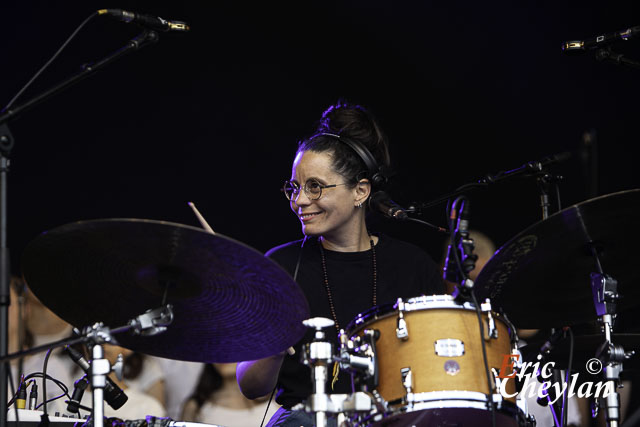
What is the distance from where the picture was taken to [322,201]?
2.49 meters

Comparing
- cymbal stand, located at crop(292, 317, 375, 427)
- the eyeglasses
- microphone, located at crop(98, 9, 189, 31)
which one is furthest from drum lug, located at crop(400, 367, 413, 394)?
microphone, located at crop(98, 9, 189, 31)

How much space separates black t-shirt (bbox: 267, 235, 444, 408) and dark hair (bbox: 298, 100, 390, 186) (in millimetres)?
280

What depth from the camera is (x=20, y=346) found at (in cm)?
335

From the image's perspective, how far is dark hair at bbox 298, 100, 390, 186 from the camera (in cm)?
255

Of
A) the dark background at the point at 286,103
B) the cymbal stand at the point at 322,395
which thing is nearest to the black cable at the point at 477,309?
the cymbal stand at the point at 322,395

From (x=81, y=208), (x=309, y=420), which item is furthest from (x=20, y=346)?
(x=309, y=420)

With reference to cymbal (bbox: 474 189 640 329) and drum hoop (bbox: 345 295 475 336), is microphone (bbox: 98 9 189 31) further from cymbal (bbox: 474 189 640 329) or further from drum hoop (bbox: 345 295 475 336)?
cymbal (bbox: 474 189 640 329)

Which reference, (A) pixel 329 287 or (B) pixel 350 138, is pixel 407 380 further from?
(B) pixel 350 138

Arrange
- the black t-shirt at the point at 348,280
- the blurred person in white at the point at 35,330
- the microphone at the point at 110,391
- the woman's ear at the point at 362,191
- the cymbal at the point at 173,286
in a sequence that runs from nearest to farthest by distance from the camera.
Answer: the cymbal at the point at 173,286 → the microphone at the point at 110,391 → the black t-shirt at the point at 348,280 → the woman's ear at the point at 362,191 → the blurred person in white at the point at 35,330

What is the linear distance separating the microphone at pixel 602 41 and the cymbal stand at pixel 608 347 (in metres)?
0.64

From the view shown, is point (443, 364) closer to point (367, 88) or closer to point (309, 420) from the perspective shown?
point (309, 420)

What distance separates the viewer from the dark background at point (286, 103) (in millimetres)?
3432

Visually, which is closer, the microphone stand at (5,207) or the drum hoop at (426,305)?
the microphone stand at (5,207)

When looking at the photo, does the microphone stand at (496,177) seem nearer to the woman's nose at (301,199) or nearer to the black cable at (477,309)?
the black cable at (477,309)
